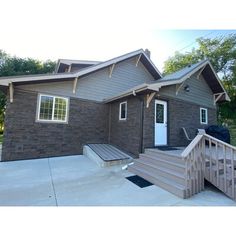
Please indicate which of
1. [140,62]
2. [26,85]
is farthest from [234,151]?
[140,62]

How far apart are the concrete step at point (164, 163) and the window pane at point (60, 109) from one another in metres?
4.18

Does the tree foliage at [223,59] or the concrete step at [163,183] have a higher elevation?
the tree foliage at [223,59]

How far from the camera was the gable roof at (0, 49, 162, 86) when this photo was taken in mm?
6187

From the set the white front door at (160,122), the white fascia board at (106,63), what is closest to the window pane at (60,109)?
the white fascia board at (106,63)

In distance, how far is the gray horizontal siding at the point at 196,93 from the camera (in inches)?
307

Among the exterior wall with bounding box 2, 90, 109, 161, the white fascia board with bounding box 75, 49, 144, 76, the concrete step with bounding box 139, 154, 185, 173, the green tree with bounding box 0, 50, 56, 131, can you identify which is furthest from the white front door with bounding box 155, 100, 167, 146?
the green tree with bounding box 0, 50, 56, 131

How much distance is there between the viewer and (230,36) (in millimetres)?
16172

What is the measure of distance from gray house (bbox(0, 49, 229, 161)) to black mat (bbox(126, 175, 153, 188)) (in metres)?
1.72

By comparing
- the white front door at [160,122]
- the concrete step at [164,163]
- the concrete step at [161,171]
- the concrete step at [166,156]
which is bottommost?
the concrete step at [161,171]

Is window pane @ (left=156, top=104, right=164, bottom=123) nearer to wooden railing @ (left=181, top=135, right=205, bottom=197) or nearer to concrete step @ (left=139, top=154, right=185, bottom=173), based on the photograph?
concrete step @ (left=139, top=154, right=185, bottom=173)

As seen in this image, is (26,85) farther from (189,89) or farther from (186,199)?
(189,89)

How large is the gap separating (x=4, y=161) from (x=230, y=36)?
20.5 m

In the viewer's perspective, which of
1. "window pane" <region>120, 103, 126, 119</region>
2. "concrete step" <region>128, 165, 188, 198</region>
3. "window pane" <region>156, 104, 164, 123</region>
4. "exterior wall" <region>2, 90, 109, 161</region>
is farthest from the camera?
"window pane" <region>120, 103, 126, 119</region>

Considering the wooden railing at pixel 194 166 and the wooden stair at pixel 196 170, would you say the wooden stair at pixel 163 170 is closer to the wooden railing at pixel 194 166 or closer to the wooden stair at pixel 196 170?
the wooden stair at pixel 196 170
